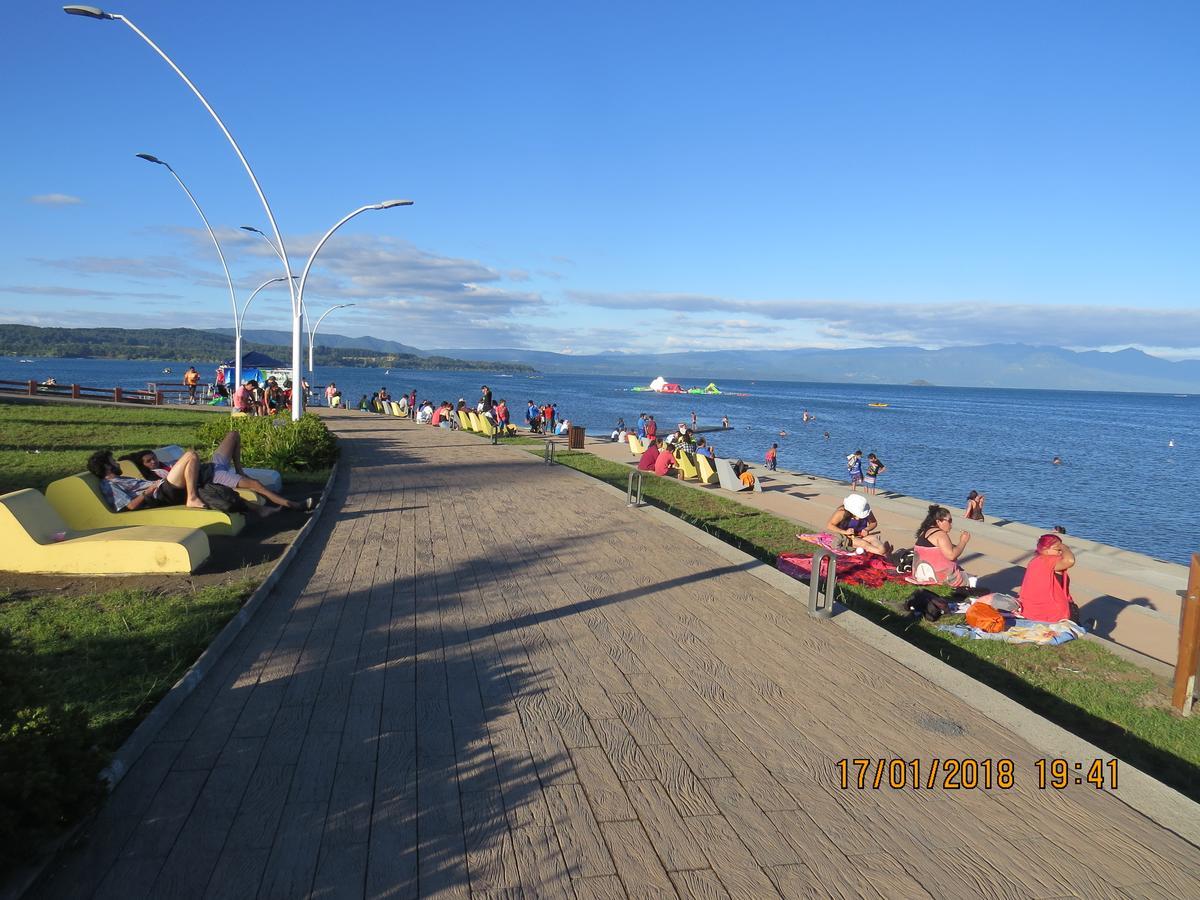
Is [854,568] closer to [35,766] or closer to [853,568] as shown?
[853,568]

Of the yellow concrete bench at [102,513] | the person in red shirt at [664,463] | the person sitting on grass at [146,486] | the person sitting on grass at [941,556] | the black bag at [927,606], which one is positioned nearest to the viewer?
the black bag at [927,606]

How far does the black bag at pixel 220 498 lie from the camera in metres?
9.10

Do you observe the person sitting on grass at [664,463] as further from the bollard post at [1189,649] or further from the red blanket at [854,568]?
the bollard post at [1189,649]

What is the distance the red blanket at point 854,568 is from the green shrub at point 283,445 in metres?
9.35

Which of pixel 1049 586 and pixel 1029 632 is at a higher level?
pixel 1049 586

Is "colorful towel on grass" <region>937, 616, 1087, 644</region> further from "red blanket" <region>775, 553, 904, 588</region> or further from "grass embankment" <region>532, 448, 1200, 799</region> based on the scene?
"red blanket" <region>775, 553, 904, 588</region>

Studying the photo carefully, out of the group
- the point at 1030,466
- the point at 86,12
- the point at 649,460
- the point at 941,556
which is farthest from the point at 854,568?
the point at 1030,466

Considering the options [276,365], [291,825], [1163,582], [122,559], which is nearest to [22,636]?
[122,559]

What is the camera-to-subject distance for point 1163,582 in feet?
36.6

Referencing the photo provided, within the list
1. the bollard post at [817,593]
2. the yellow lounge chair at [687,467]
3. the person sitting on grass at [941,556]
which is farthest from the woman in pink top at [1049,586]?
the yellow lounge chair at [687,467]

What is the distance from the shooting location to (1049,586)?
23.7 feet

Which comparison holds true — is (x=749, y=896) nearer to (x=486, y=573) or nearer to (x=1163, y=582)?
(x=486, y=573)

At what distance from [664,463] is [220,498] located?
11408 millimetres

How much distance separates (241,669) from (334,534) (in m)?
4.43
